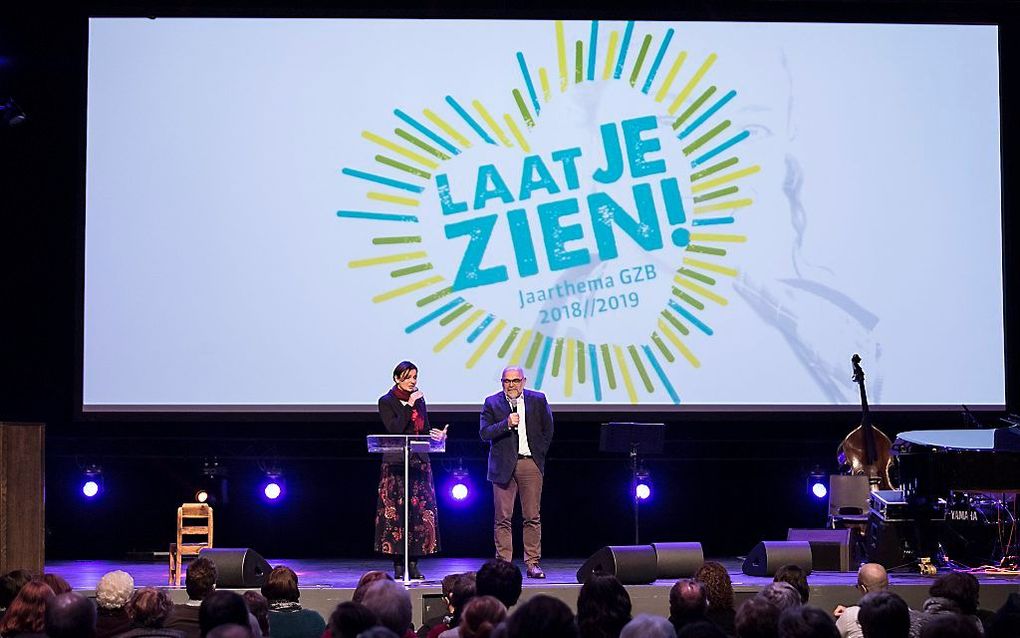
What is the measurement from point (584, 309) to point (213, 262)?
8.83 feet

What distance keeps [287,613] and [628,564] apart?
2399 millimetres

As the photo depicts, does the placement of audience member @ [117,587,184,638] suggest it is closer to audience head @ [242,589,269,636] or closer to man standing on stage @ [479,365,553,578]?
audience head @ [242,589,269,636]

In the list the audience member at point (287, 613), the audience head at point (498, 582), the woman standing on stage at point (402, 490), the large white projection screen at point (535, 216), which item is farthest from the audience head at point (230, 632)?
the large white projection screen at point (535, 216)

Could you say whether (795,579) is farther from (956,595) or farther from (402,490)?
(402,490)

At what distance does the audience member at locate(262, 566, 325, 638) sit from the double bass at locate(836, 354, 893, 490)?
475 centimetres

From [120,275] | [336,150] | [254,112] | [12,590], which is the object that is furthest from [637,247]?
[12,590]

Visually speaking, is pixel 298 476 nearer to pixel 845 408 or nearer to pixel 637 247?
pixel 637 247

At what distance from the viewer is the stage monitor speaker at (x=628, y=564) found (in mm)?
7527

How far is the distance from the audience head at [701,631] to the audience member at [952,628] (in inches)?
24.4

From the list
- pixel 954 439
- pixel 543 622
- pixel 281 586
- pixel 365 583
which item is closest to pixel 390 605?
pixel 365 583

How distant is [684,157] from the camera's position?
1012 centimetres

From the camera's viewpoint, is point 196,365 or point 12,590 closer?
point 12,590

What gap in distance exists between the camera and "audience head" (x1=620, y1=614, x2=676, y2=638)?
405 cm

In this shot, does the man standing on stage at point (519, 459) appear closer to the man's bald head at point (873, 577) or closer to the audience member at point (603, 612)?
the man's bald head at point (873, 577)
